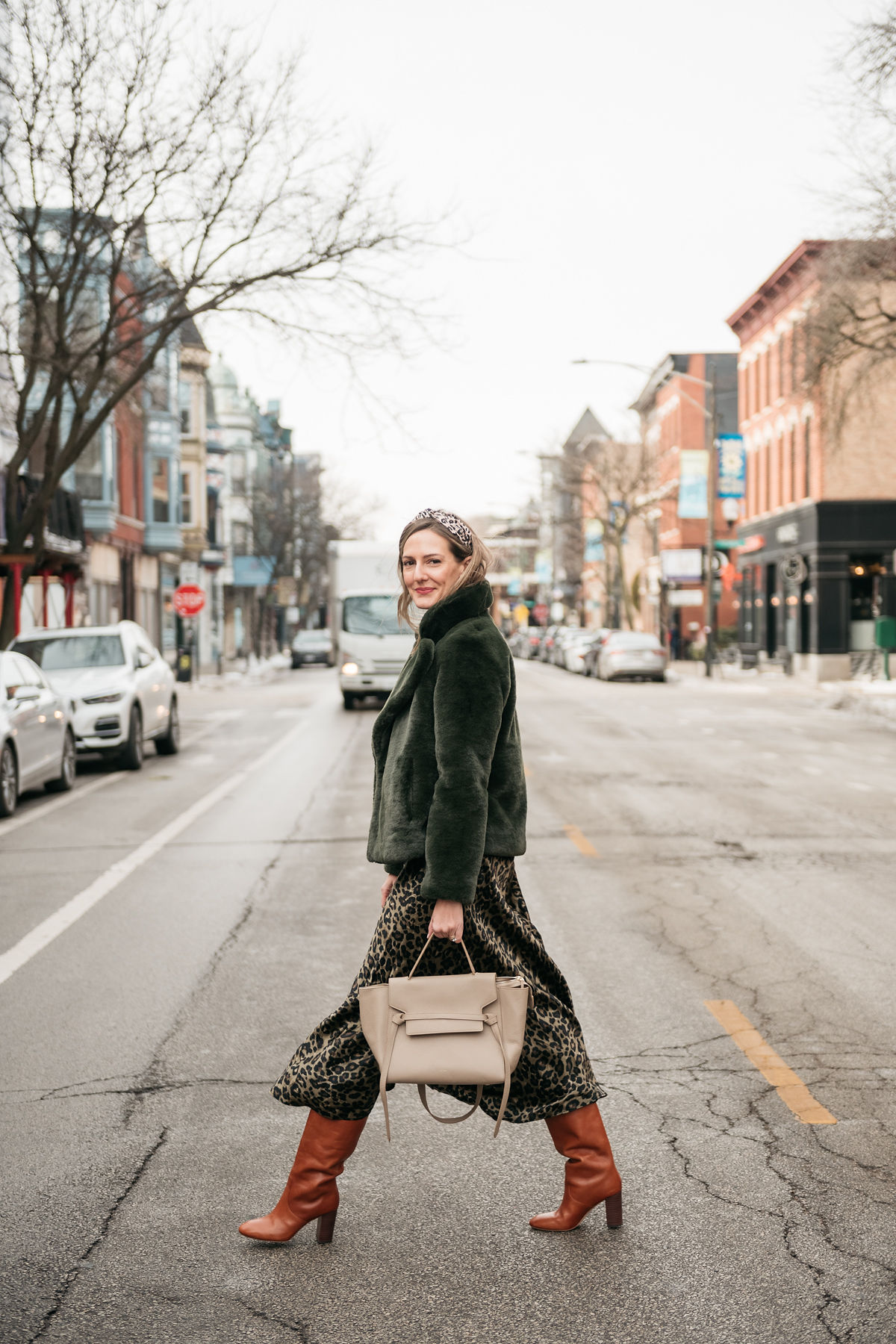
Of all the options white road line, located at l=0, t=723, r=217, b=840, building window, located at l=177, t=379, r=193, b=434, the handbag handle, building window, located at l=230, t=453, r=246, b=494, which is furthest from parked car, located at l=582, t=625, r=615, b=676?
the handbag handle

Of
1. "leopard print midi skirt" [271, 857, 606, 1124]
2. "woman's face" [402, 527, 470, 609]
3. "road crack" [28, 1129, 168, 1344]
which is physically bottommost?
"road crack" [28, 1129, 168, 1344]

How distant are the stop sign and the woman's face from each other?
1302 inches

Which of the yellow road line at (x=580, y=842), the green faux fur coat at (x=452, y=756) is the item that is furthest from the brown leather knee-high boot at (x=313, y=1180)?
the yellow road line at (x=580, y=842)

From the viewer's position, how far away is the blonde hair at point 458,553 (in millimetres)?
3799

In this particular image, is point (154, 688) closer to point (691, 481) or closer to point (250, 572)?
point (691, 481)

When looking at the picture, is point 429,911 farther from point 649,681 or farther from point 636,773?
point 649,681

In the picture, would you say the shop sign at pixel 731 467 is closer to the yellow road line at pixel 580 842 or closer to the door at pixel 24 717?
the door at pixel 24 717

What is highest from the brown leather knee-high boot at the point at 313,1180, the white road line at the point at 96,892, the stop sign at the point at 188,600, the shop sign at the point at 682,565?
the shop sign at the point at 682,565

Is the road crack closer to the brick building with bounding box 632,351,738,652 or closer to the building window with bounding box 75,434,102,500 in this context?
the building window with bounding box 75,434,102,500

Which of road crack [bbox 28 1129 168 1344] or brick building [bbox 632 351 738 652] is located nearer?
road crack [bbox 28 1129 168 1344]

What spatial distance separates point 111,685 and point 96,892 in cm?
774

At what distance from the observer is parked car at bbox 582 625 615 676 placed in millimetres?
43438

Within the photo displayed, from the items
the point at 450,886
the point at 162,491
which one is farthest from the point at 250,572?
the point at 450,886

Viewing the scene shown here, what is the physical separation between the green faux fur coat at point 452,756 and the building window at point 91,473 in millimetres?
36269
